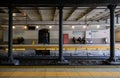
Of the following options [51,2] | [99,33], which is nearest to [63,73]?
[51,2]

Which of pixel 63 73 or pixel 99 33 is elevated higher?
pixel 99 33

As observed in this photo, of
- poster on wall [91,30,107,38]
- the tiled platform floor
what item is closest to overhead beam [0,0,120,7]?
the tiled platform floor

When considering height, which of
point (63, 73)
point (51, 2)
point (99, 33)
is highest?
point (51, 2)

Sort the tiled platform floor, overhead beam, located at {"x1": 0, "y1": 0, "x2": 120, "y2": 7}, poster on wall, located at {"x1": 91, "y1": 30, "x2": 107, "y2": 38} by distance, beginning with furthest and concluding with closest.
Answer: poster on wall, located at {"x1": 91, "y1": 30, "x2": 107, "y2": 38} → overhead beam, located at {"x1": 0, "y1": 0, "x2": 120, "y2": 7} → the tiled platform floor

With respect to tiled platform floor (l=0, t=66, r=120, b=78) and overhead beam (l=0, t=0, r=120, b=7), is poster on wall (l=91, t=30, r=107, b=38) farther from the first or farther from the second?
tiled platform floor (l=0, t=66, r=120, b=78)

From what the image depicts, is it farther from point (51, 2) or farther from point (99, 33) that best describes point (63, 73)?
point (99, 33)

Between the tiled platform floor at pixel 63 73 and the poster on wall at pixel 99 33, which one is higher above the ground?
the poster on wall at pixel 99 33

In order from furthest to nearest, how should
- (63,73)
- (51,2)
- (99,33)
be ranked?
(99,33)
(51,2)
(63,73)

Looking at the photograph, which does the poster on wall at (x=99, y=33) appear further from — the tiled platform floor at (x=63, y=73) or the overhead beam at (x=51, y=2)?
the tiled platform floor at (x=63, y=73)

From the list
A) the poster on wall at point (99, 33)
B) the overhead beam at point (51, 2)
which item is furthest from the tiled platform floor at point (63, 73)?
the poster on wall at point (99, 33)

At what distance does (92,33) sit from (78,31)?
1.43 metres

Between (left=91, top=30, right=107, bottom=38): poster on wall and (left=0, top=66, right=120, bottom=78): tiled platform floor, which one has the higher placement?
(left=91, top=30, right=107, bottom=38): poster on wall

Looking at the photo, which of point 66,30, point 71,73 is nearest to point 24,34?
point 66,30

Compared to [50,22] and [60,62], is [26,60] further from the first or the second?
[50,22]
